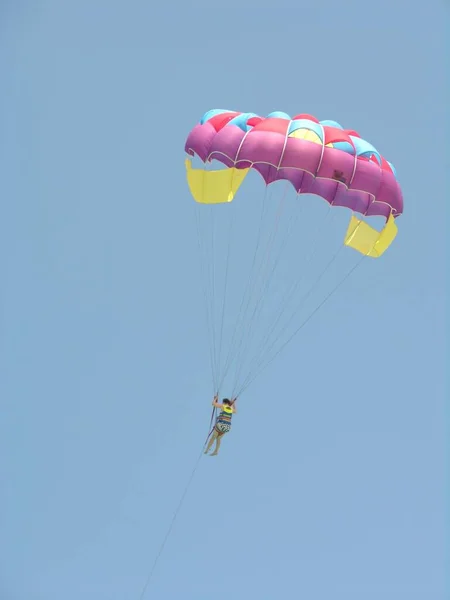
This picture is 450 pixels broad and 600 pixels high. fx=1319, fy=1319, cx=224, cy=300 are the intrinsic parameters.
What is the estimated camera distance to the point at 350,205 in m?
31.3

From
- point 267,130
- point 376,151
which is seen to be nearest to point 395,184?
point 376,151

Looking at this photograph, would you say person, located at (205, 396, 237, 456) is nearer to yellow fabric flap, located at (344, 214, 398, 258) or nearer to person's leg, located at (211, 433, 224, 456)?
person's leg, located at (211, 433, 224, 456)

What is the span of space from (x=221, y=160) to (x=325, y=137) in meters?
2.45

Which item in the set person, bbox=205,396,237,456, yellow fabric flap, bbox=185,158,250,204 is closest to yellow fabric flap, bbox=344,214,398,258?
yellow fabric flap, bbox=185,158,250,204

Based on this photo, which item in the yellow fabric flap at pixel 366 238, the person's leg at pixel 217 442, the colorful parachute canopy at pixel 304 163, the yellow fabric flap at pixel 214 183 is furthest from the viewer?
the yellow fabric flap at pixel 366 238

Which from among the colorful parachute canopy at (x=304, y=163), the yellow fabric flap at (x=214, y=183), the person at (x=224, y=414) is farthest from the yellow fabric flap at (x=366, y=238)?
the person at (x=224, y=414)

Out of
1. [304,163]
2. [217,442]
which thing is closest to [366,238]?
[304,163]

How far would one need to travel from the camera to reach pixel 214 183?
1232 inches

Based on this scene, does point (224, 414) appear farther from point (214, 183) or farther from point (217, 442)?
point (214, 183)

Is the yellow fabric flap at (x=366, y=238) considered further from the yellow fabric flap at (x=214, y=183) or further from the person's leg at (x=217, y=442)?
the person's leg at (x=217, y=442)

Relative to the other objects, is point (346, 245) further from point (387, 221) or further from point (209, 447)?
point (209, 447)

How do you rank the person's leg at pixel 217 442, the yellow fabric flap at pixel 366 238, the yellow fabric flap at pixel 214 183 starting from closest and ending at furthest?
the person's leg at pixel 217 442
the yellow fabric flap at pixel 214 183
the yellow fabric flap at pixel 366 238

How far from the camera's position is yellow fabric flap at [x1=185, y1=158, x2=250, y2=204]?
3106cm

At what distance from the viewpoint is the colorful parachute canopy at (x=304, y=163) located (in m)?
29.7
